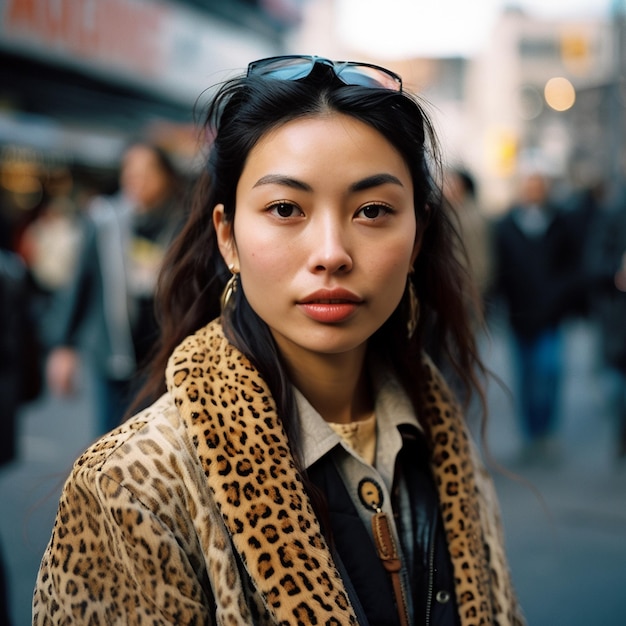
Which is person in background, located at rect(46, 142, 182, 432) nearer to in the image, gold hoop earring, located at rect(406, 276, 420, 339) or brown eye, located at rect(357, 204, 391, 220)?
gold hoop earring, located at rect(406, 276, 420, 339)

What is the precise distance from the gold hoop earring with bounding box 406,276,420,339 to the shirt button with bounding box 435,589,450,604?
618mm

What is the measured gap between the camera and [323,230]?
1698 mm

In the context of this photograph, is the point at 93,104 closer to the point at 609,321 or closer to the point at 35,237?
the point at 35,237

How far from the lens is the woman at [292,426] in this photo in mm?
1562

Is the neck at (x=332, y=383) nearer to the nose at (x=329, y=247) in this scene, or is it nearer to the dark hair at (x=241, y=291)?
the dark hair at (x=241, y=291)

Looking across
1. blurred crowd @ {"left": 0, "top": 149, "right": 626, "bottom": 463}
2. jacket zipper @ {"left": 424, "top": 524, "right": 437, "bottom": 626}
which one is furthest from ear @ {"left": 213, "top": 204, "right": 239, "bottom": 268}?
jacket zipper @ {"left": 424, "top": 524, "right": 437, "bottom": 626}

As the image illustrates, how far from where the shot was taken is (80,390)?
10.1 metres

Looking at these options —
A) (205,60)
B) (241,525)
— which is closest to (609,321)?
(241,525)

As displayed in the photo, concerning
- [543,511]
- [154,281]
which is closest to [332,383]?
[154,281]

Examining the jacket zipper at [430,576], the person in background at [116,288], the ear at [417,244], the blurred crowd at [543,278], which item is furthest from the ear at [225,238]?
the blurred crowd at [543,278]

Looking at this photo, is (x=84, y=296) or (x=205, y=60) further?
(x=205, y=60)

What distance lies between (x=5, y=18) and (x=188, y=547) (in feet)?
47.9

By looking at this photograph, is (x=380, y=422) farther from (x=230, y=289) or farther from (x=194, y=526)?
(x=194, y=526)

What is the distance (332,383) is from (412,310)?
37cm
